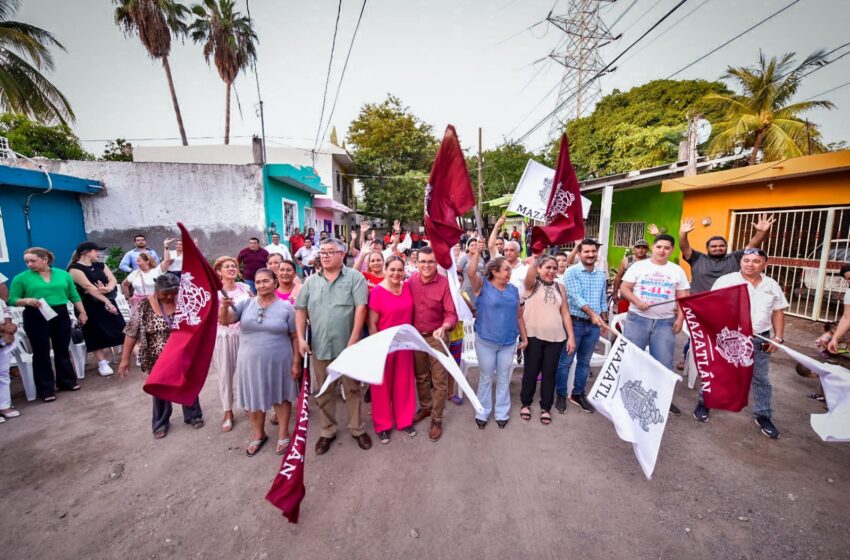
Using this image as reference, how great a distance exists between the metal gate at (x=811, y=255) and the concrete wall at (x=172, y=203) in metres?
13.8

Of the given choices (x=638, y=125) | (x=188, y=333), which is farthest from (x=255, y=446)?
(x=638, y=125)

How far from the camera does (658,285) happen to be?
3.92m

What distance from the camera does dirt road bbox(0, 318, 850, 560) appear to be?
2436 mm

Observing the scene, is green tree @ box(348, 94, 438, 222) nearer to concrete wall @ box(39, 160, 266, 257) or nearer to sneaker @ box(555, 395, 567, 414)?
concrete wall @ box(39, 160, 266, 257)

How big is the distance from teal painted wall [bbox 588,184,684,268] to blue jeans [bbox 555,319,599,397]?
824 cm

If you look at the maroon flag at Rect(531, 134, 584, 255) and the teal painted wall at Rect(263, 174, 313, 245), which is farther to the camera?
the teal painted wall at Rect(263, 174, 313, 245)

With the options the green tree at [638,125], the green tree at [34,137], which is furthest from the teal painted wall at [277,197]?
the green tree at [34,137]

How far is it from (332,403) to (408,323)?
41.7 inches

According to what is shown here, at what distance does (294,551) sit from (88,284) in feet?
16.1

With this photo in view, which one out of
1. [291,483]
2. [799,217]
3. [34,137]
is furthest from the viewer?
[34,137]

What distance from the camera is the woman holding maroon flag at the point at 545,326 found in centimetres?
374

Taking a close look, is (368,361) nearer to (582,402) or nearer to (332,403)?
(332,403)

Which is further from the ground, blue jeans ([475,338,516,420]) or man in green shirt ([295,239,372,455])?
man in green shirt ([295,239,372,455])

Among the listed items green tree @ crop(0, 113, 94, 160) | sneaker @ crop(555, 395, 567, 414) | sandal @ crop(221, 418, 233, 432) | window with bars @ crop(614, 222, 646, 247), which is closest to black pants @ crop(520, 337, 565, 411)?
sneaker @ crop(555, 395, 567, 414)
